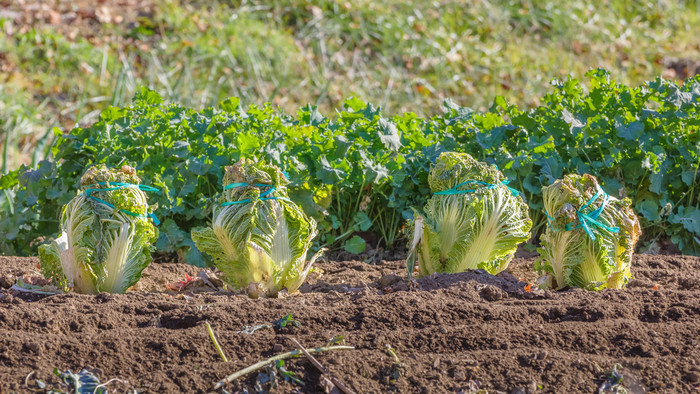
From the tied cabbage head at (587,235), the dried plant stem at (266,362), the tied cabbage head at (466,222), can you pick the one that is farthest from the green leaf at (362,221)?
the dried plant stem at (266,362)

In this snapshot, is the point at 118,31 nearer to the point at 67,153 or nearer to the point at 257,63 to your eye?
the point at 257,63

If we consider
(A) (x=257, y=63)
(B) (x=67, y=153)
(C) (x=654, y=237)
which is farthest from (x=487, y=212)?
(A) (x=257, y=63)

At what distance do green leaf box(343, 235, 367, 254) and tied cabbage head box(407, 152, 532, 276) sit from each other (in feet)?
2.95

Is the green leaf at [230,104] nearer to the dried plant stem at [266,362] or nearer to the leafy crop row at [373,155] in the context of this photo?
the leafy crop row at [373,155]

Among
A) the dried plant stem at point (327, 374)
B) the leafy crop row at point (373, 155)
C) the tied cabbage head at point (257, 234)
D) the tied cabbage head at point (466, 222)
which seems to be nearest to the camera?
the dried plant stem at point (327, 374)

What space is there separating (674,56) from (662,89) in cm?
541

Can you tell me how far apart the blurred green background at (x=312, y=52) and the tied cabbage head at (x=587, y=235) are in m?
4.62

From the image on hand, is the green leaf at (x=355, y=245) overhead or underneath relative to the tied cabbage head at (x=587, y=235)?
underneath

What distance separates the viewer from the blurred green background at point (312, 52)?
8.70 m

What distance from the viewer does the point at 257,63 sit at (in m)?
8.82

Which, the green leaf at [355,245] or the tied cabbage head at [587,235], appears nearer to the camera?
the tied cabbage head at [587,235]

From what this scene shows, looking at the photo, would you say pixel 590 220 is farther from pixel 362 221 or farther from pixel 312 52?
pixel 312 52

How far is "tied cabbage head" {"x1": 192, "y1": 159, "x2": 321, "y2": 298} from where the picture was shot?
389 centimetres

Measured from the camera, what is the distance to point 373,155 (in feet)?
16.7
